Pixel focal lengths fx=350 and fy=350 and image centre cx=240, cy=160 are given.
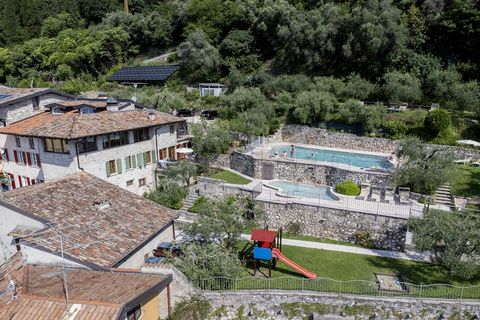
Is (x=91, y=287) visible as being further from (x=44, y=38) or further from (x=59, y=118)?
(x=44, y=38)

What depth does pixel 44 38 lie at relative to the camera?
82.8m

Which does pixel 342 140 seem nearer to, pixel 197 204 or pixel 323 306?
pixel 197 204

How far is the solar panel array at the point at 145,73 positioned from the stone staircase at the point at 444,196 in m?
48.0

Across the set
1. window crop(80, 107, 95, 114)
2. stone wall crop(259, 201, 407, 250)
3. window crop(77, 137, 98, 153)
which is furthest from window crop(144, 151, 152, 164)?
stone wall crop(259, 201, 407, 250)

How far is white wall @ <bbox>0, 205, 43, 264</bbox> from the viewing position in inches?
672

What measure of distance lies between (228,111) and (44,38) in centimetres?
6304

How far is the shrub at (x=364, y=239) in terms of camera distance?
926 inches

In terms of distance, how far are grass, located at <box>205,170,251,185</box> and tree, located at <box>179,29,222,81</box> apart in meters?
30.3

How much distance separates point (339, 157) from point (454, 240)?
60.0 feet

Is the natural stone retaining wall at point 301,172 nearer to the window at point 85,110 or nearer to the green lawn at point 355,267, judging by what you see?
the green lawn at point 355,267

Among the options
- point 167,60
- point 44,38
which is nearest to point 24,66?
point 44,38

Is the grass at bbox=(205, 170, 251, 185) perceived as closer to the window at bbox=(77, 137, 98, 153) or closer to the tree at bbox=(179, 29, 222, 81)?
the window at bbox=(77, 137, 98, 153)

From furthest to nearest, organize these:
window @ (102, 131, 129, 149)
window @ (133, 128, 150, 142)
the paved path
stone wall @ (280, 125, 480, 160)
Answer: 1. stone wall @ (280, 125, 480, 160)
2. window @ (133, 128, 150, 142)
3. window @ (102, 131, 129, 149)
4. the paved path

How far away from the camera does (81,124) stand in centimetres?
2630
